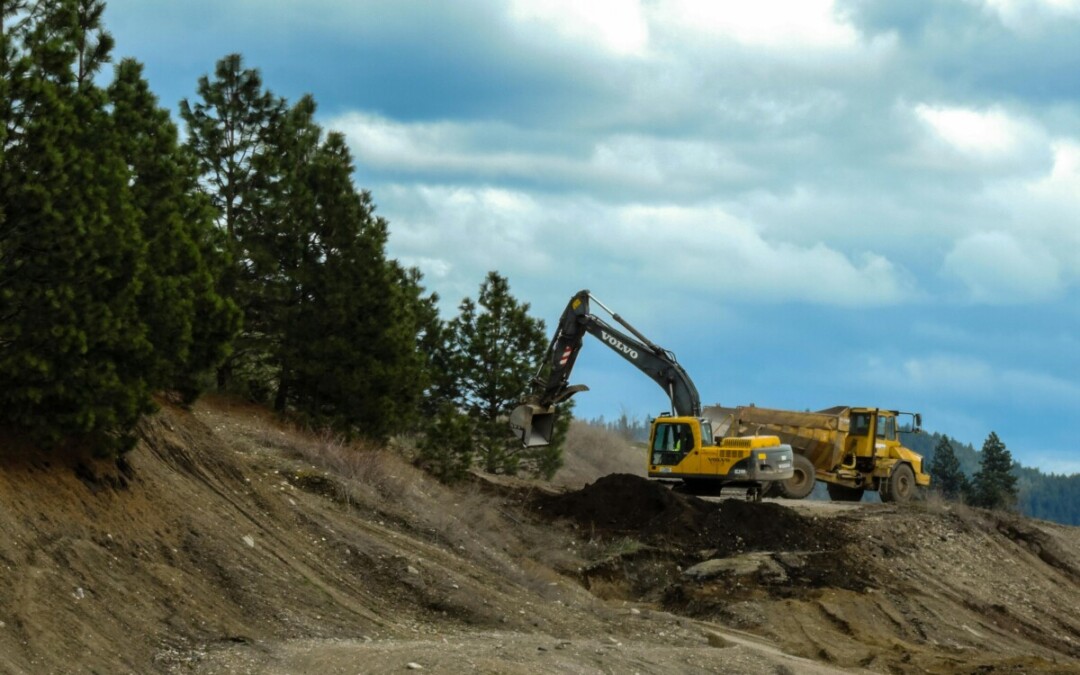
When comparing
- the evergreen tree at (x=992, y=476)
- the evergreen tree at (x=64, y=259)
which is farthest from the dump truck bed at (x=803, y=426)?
the evergreen tree at (x=992, y=476)

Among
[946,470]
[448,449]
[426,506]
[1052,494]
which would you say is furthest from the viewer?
[1052,494]

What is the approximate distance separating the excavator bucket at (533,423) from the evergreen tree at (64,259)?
18.0m

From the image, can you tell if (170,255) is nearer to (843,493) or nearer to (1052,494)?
(843,493)

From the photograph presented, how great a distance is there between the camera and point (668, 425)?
112 feet

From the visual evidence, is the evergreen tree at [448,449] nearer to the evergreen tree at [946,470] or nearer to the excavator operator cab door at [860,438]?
the excavator operator cab door at [860,438]

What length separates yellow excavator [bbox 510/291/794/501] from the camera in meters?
33.5

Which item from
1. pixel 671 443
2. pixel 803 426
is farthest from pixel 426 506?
pixel 803 426

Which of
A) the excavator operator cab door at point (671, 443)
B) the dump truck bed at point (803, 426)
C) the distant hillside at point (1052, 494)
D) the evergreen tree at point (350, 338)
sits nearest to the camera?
the evergreen tree at point (350, 338)

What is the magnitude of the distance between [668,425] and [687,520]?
431 cm

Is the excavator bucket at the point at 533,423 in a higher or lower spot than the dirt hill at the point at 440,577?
higher

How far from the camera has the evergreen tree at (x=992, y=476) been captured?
69.1 m

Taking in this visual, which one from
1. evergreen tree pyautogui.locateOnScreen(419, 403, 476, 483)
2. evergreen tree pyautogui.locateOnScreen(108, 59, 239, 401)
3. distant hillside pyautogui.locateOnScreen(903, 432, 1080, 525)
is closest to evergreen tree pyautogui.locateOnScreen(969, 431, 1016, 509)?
evergreen tree pyautogui.locateOnScreen(419, 403, 476, 483)

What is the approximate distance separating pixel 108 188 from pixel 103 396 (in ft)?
7.67

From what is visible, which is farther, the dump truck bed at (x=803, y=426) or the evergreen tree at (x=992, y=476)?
the evergreen tree at (x=992, y=476)
